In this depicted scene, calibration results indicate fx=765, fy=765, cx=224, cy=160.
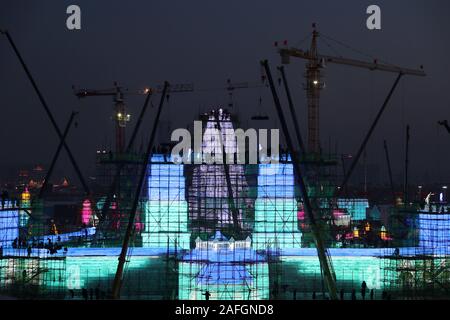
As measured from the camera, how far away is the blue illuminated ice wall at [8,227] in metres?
33.4

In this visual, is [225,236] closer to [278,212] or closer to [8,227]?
[278,212]

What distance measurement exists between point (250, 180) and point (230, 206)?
106 inches

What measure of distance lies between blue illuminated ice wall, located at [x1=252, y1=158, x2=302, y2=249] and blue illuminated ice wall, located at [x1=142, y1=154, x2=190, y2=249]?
11.7ft

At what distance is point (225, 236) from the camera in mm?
35031

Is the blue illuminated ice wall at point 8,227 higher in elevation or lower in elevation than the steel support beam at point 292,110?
lower

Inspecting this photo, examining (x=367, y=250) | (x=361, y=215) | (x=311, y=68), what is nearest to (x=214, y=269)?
(x=367, y=250)

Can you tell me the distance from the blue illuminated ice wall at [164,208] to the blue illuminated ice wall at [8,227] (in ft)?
19.9

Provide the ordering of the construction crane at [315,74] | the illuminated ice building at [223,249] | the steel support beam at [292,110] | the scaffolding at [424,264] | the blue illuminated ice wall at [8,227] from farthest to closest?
the construction crane at [315,74], the steel support beam at [292,110], the blue illuminated ice wall at [8,227], the scaffolding at [424,264], the illuminated ice building at [223,249]

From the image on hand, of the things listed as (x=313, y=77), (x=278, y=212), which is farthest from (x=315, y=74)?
(x=278, y=212)

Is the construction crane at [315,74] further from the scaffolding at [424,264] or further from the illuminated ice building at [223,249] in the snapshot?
the scaffolding at [424,264]

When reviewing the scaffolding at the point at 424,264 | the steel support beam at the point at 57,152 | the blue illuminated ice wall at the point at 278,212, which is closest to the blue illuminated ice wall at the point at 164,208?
the blue illuminated ice wall at the point at 278,212

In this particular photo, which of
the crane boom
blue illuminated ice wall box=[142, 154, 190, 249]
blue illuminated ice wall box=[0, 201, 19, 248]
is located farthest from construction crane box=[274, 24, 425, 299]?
blue illuminated ice wall box=[0, 201, 19, 248]

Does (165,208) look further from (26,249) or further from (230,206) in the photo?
(26,249)

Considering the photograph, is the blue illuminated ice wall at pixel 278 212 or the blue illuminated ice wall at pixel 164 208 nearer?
the blue illuminated ice wall at pixel 278 212
